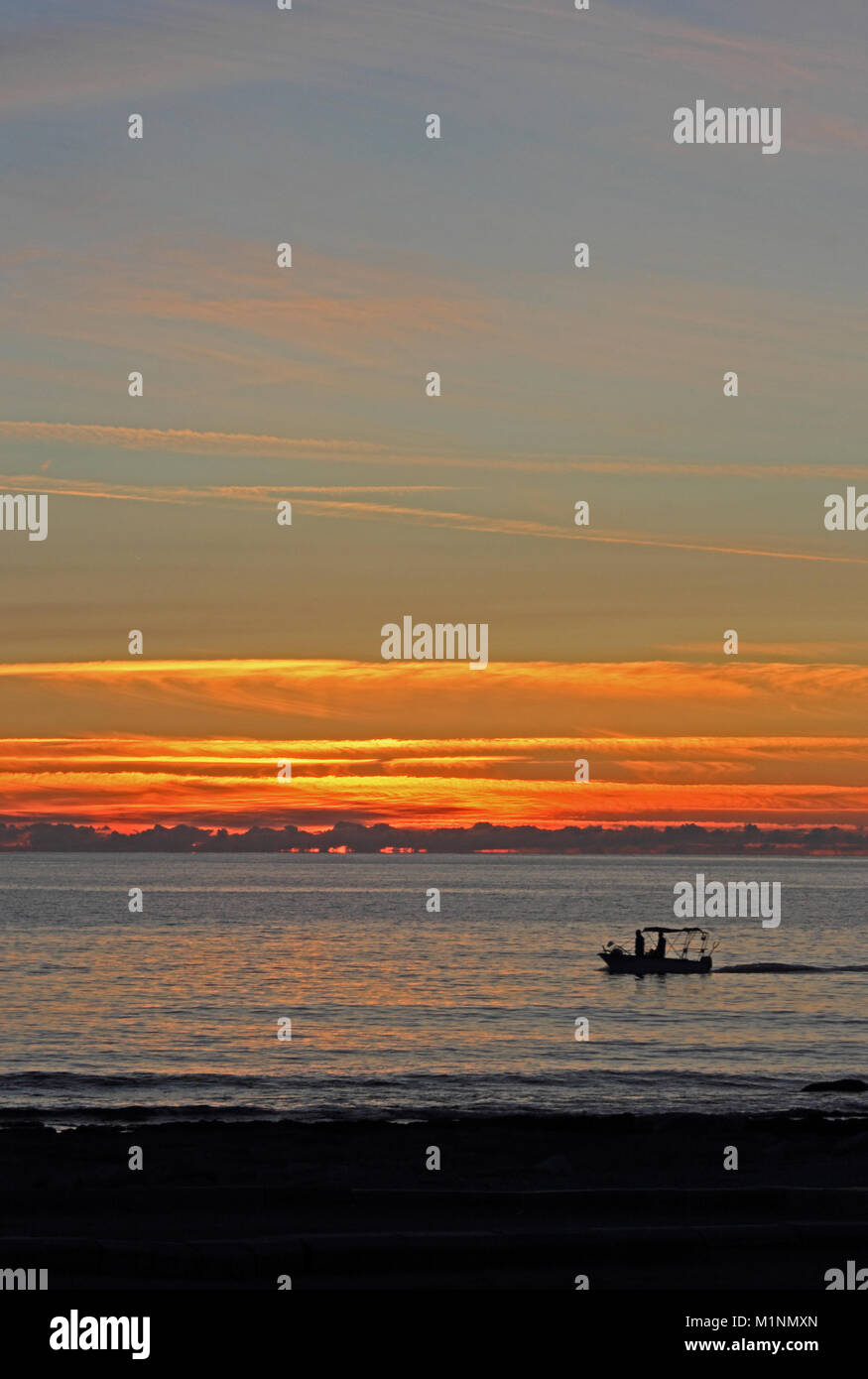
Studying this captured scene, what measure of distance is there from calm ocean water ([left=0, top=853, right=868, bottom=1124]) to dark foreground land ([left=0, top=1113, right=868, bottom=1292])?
14.2 metres

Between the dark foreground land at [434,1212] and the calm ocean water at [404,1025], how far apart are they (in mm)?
14161

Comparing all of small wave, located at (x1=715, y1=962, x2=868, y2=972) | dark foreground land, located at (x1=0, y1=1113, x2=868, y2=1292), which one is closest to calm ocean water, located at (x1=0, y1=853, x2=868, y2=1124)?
small wave, located at (x1=715, y1=962, x2=868, y2=972)

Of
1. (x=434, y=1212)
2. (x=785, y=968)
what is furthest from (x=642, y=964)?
(x=434, y=1212)

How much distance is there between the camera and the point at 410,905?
7849 inches

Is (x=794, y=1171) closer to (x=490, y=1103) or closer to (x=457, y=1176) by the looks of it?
(x=457, y=1176)

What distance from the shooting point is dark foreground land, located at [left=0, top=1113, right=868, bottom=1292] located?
15305mm

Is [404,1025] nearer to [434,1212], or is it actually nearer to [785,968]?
[785,968]

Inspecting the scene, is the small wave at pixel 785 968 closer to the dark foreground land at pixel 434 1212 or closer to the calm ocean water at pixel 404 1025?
Answer: the calm ocean water at pixel 404 1025

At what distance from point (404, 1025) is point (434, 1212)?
51083mm

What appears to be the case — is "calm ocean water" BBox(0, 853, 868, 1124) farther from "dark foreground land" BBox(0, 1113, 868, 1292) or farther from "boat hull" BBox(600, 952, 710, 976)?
"dark foreground land" BBox(0, 1113, 868, 1292)

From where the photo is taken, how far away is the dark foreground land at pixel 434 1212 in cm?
1530

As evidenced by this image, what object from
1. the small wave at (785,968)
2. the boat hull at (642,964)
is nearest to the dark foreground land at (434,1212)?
the boat hull at (642,964)
